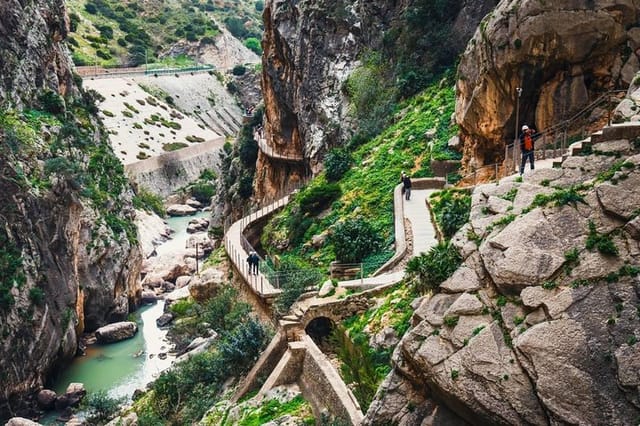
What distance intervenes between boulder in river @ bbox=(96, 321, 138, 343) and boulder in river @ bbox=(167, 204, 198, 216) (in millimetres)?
34672

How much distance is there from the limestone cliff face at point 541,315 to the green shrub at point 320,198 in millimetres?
19360

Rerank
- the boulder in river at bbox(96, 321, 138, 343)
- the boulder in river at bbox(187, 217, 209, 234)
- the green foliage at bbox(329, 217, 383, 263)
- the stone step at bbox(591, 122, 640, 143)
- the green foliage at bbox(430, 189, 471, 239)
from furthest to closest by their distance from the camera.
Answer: the boulder in river at bbox(187, 217, 209, 234)
the boulder in river at bbox(96, 321, 138, 343)
the green foliage at bbox(329, 217, 383, 263)
the green foliage at bbox(430, 189, 471, 239)
the stone step at bbox(591, 122, 640, 143)

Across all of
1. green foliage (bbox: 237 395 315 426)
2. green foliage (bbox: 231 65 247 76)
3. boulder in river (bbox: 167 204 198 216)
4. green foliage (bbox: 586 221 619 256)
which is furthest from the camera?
green foliage (bbox: 231 65 247 76)

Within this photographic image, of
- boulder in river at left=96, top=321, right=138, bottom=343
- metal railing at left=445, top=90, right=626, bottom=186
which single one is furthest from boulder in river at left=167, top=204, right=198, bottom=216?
metal railing at left=445, top=90, right=626, bottom=186

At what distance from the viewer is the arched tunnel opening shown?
20672 millimetres

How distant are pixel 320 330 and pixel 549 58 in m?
11.4

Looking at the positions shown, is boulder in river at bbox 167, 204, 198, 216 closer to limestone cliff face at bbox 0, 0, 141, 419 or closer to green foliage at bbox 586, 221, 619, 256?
limestone cliff face at bbox 0, 0, 141, 419

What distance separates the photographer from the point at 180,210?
7206 cm

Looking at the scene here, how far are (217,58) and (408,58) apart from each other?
85.1 metres

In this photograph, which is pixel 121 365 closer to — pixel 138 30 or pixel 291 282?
pixel 291 282

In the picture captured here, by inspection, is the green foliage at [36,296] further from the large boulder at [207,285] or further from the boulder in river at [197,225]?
the boulder in river at [197,225]

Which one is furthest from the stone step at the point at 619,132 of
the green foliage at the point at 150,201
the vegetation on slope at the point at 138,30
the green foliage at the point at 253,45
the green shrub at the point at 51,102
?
the green foliage at the point at 253,45

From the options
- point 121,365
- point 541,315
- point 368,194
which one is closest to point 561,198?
point 541,315

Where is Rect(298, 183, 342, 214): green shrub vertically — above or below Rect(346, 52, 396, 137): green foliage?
below
